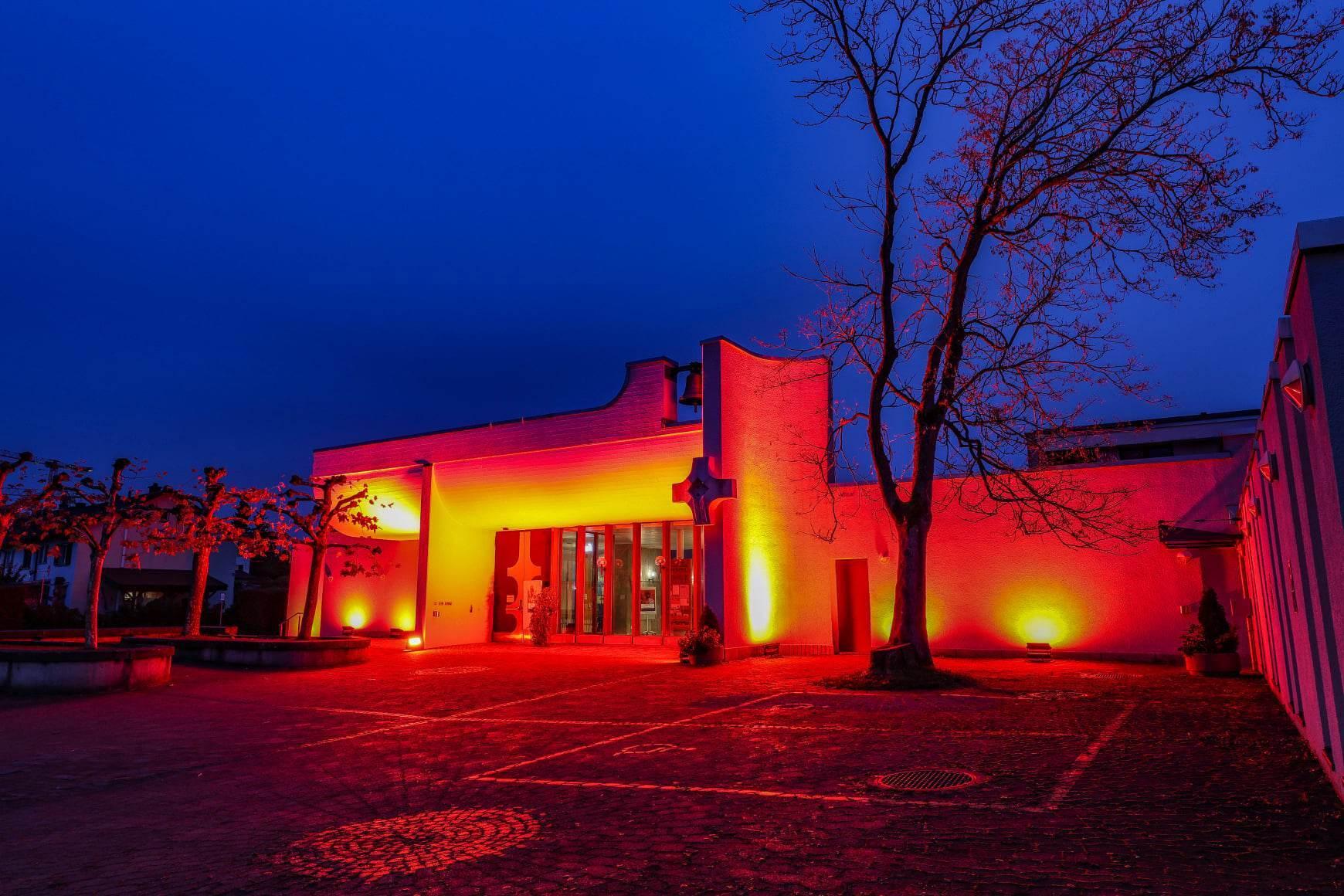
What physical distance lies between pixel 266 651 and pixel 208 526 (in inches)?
133

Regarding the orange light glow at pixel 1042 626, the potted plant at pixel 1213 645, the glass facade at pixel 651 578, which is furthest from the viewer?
the glass facade at pixel 651 578

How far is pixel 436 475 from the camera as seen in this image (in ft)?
74.3

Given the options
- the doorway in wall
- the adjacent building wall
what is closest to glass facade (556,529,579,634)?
the doorway in wall

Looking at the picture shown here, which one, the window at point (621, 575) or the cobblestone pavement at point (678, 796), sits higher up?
the window at point (621, 575)

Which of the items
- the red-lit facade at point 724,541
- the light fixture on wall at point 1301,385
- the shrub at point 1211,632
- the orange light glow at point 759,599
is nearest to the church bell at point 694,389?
the red-lit facade at point 724,541

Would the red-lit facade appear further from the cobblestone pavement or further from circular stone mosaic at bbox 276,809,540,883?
circular stone mosaic at bbox 276,809,540,883

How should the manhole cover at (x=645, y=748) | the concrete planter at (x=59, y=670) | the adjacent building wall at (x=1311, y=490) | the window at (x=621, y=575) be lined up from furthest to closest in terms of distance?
the window at (x=621, y=575) → the concrete planter at (x=59, y=670) → the manhole cover at (x=645, y=748) → the adjacent building wall at (x=1311, y=490)

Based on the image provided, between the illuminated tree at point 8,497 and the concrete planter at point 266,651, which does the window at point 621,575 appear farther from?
the illuminated tree at point 8,497

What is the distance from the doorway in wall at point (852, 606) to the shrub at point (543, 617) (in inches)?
329

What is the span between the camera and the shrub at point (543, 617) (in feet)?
72.2

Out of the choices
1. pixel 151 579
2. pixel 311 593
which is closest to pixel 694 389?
pixel 311 593

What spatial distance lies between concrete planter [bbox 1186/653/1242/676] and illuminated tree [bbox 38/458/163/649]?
737 inches

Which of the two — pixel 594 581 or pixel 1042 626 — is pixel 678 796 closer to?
pixel 1042 626

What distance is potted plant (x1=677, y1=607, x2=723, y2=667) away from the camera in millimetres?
16234
